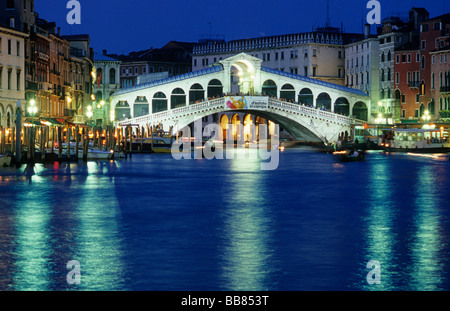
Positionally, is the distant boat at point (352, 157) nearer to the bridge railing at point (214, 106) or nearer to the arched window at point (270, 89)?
the bridge railing at point (214, 106)

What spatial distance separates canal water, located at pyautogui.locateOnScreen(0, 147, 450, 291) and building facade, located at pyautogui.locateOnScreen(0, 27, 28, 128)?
1643 cm

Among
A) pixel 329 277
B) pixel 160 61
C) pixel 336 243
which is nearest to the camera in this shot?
pixel 329 277

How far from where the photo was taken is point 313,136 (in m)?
74.4

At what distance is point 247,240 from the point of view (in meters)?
16.3

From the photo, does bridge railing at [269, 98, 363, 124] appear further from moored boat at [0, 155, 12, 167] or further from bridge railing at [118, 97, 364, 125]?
moored boat at [0, 155, 12, 167]

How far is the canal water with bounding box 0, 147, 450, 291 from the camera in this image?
1287 cm

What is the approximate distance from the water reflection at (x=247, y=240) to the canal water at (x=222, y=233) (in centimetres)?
2

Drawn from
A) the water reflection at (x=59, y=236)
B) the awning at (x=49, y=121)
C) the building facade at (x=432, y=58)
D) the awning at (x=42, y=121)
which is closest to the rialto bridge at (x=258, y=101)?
the building facade at (x=432, y=58)

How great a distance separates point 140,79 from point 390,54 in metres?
23.9

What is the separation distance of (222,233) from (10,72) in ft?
112

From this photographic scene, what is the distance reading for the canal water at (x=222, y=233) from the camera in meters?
12.9

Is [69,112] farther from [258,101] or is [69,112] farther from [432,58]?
[432,58]
